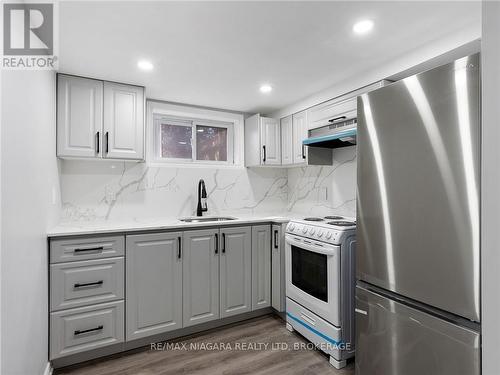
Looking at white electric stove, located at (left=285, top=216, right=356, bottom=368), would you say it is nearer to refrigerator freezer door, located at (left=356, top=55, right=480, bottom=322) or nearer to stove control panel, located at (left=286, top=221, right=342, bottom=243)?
stove control panel, located at (left=286, top=221, right=342, bottom=243)

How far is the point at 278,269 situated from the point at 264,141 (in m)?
1.47

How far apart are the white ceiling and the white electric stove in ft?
4.23

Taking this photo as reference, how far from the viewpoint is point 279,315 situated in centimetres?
288

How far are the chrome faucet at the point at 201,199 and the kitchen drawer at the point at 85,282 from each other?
105 centimetres

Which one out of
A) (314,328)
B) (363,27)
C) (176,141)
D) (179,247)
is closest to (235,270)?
(179,247)

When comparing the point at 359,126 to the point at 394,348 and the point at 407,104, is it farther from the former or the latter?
the point at 394,348

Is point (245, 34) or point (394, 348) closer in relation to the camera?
point (394, 348)

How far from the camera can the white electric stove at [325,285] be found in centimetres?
207

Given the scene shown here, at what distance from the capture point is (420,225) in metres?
1.37

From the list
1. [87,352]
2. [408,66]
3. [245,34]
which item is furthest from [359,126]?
[87,352]

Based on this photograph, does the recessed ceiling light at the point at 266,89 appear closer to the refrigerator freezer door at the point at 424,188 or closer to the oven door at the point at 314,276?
the refrigerator freezer door at the point at 424,188

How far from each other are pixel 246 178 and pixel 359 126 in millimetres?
2018

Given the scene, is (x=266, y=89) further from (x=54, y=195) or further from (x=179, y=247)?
(x=54, y=195)
